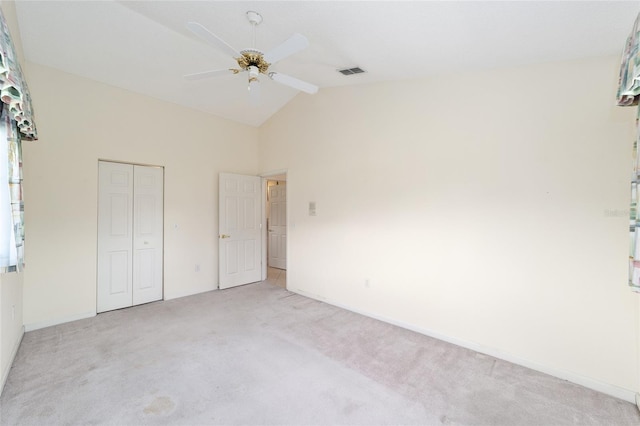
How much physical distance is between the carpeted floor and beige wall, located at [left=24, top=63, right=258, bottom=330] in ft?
1.72

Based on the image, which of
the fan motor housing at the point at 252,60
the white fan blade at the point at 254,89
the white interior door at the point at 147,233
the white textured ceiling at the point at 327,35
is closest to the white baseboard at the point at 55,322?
the white interior door at the point at 147,233

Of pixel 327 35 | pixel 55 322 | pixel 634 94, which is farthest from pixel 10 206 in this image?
pixel 634 94

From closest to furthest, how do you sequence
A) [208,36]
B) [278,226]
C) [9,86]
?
[9,86]
[208,36]
[278,226]

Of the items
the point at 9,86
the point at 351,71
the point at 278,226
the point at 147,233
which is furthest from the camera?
the point at 278,226

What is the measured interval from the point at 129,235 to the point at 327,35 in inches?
143

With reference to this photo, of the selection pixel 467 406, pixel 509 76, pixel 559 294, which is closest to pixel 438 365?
pixel 467 406

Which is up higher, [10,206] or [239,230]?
[10,206]

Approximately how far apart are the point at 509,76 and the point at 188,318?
14.3ft

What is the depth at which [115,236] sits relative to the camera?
3.87 m

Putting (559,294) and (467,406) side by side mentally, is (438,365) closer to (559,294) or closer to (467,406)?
(467,406)

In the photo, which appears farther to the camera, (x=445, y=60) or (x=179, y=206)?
(x=179, y=206)

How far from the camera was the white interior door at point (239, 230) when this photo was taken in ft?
16.0

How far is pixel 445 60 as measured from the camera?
2.69 metres

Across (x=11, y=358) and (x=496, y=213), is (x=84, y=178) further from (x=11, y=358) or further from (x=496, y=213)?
(x=496, y=213)
